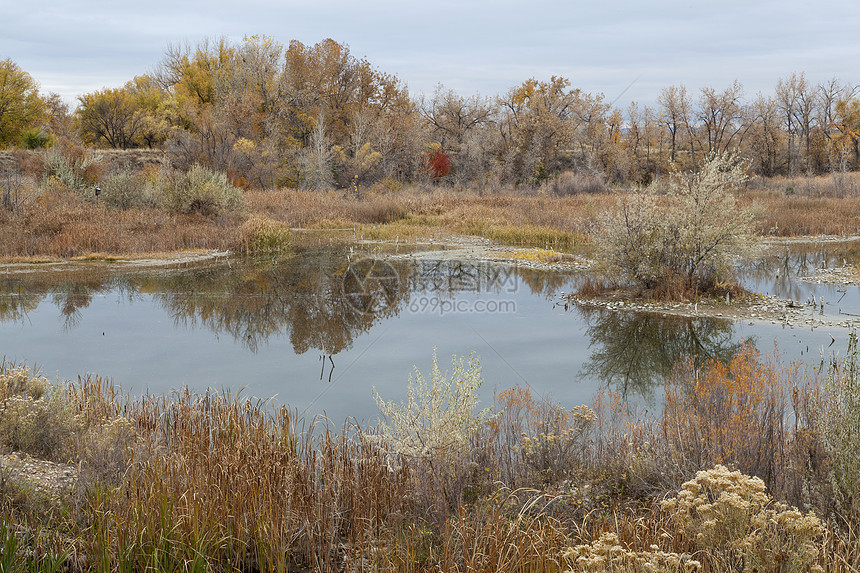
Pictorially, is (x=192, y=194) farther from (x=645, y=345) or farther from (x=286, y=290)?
(x=645, y=345)

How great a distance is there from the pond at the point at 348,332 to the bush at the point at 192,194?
6.10 metres

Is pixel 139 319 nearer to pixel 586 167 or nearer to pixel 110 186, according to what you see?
pixel 110 186

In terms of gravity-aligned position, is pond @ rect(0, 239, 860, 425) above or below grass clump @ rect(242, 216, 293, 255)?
below

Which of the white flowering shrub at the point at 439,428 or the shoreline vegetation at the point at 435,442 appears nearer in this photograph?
the shoreline vegetation at the point at 435,442

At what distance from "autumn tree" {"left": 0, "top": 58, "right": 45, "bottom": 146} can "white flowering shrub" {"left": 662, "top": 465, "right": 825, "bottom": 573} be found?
1638 inches

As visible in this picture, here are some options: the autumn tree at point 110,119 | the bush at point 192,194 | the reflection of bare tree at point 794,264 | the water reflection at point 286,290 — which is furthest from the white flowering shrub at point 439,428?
the autumn tree at point 110,119

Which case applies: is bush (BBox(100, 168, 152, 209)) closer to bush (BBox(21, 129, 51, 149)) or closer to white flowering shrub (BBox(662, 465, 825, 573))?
bush (BBox(21, 129, 51, 149))

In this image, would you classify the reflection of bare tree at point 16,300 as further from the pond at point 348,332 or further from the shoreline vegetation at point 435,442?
the shoreline vegetation at point 435,442

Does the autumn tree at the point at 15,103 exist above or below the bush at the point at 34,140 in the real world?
above

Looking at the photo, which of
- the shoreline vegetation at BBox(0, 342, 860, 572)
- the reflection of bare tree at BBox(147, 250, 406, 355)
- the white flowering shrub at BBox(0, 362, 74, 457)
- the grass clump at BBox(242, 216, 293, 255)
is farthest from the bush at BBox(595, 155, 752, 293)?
the grass clump at BBox(242, 216, 293, 255)

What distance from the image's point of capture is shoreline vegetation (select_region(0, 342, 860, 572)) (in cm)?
318

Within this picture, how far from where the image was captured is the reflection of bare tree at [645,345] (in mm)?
7895

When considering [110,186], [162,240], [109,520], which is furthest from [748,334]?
[110,186]

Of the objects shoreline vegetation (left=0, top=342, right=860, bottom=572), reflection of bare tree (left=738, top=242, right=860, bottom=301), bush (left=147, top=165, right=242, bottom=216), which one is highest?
bush (left=147, top=165, right=242, bottom=216)
